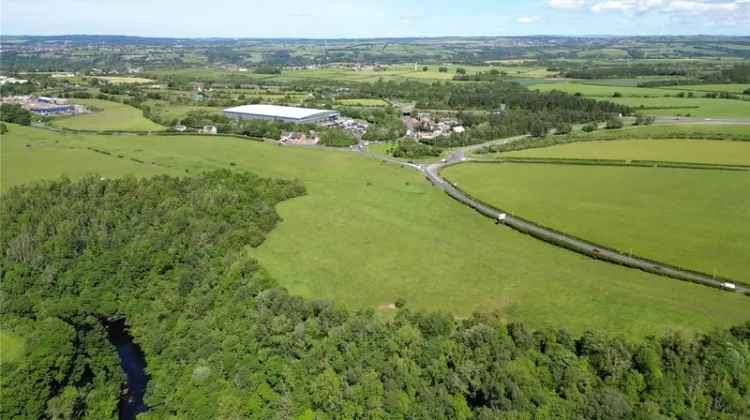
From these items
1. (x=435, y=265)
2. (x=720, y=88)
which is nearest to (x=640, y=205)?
(x=435, y=265)

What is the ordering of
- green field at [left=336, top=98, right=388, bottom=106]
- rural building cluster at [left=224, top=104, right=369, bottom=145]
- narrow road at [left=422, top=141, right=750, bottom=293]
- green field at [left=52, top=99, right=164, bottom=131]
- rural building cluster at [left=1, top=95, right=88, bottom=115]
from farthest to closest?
green field at [left=336, top=98, right=388, bottom=106]
rural building cluster at [left=1, top=95, right=88, bottom=115]
green field at [left=52, top=99, right=164, bottom=131]
rural building cluster at [left=224, top=104, right=369, bottom=145]
narrow road at [left=422, top=141, right=750, bottom=293]

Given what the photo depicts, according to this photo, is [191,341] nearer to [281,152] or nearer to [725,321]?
[725,321]

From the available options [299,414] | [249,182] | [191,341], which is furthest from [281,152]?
[299,414]

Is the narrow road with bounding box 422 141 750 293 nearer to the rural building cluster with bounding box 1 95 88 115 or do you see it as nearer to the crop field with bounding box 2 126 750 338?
the crop field with bounding box 2 126 750 338

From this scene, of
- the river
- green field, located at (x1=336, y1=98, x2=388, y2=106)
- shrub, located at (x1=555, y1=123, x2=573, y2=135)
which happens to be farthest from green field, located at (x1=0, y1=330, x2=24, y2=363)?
green field, located at (x1=336, y1=98, x2=388, y2=106)

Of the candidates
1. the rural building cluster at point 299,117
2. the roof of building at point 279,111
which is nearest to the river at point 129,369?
the rural building cluster at point 299,117

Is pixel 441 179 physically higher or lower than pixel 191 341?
higher
